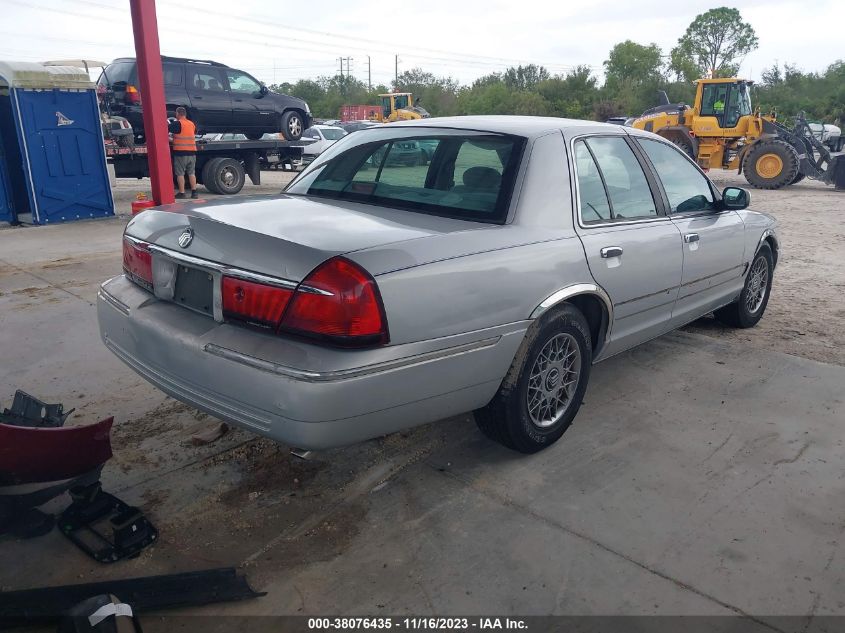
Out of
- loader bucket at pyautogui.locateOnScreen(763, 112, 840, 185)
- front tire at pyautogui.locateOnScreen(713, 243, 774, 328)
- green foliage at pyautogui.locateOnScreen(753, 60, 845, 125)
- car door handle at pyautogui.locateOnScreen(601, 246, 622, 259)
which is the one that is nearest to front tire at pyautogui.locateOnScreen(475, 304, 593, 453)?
car door handle at pyautogui.locateOnScreen(601, 246, 622, 259)

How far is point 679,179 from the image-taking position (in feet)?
14.1

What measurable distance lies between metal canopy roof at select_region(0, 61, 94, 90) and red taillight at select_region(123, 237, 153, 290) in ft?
28.7

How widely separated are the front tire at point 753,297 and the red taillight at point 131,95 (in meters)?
11.8

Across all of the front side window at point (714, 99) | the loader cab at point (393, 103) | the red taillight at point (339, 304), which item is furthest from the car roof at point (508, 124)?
the loader cab at point (393, 103)

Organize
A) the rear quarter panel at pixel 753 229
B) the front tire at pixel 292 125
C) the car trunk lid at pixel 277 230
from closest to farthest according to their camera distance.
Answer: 1. the car trunk lid at pixel 277 230
2. the rear quarter panel at pixel 753 229
3. the front tire at pixel 292 125

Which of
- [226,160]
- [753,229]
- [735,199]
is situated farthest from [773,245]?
[226,160]

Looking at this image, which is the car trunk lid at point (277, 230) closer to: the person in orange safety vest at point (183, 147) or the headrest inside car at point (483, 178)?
the headrest inside car at point (483, 178)

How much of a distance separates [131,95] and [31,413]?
12.1 metres

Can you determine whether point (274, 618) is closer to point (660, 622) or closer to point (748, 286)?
point (660, 622)

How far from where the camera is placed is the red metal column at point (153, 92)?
27.9 feet

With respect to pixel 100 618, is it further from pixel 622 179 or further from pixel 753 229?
pixel 753 229

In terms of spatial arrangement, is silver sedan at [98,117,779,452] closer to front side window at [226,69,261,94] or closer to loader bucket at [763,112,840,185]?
front side window at [226,69,261,94]

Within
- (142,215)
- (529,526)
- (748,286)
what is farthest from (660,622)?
(748,286)

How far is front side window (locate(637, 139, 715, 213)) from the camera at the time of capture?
13.4ft
